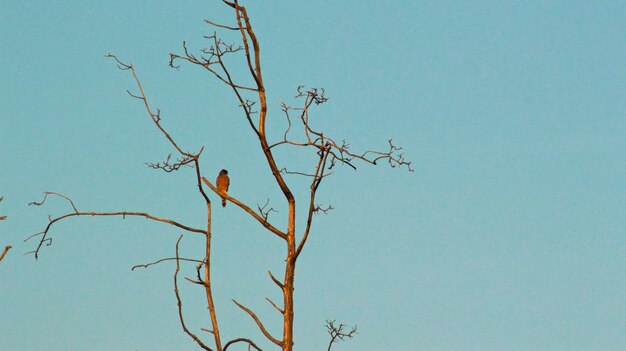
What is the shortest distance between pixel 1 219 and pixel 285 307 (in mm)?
2045

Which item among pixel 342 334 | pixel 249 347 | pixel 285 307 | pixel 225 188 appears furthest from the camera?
pixel 225 188

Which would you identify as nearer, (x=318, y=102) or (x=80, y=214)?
(x=80, y=214)

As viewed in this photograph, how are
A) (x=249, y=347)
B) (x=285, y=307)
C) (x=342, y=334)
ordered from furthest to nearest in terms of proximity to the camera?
(x=342, y=334) < (x=249, y=347) < (x=285, y=307)

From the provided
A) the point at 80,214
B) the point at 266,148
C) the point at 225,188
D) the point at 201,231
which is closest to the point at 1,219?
the point at 80,214

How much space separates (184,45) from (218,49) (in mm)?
320

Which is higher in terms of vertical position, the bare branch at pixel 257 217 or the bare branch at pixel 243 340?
the bare branch at pixel 257 217

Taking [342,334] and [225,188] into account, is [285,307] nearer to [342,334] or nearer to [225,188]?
[342,334]

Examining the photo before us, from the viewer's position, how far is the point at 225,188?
18422mm

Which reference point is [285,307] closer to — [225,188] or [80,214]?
[80,214]

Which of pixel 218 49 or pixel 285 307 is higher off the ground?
pixel 218 49

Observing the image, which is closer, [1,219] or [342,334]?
[1,219]

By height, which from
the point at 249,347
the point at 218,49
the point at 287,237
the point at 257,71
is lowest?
the point at 249,347

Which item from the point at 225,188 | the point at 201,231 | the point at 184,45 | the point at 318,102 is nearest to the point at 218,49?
the point at 184,45

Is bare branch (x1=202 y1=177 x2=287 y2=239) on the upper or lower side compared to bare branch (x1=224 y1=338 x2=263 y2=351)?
upper
